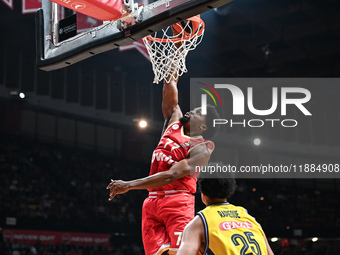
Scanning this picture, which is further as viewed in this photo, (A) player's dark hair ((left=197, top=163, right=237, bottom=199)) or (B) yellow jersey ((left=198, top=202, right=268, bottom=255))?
(A) player's dark hair ((left=197, top=163, right=237, bottom=199))

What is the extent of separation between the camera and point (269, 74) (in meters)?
18.7

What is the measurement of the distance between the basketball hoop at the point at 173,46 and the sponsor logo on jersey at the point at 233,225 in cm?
227

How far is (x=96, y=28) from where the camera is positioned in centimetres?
439

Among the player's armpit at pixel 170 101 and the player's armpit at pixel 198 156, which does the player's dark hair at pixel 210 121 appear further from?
the player's armpit at pixel 170 101

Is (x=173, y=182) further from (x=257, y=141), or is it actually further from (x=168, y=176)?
(x=257, y=141)

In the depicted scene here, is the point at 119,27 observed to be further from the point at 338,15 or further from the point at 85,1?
the point at 338,15

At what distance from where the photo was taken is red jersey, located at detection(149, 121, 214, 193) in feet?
14.7

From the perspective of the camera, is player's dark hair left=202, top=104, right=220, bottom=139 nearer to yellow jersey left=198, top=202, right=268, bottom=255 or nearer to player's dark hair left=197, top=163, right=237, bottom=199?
player's dark hair left=197, top=163, right=237, bottom=199

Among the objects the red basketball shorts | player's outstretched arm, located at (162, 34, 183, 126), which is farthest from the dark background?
the red basketball shorts

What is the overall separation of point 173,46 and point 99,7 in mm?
1349

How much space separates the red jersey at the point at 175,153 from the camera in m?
4.49

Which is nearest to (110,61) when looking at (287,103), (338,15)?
(287,103)

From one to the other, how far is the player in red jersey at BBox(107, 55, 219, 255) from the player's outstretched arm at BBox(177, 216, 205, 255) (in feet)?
3.80

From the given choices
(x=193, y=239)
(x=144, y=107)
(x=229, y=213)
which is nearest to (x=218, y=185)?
(x=229, y=213)
